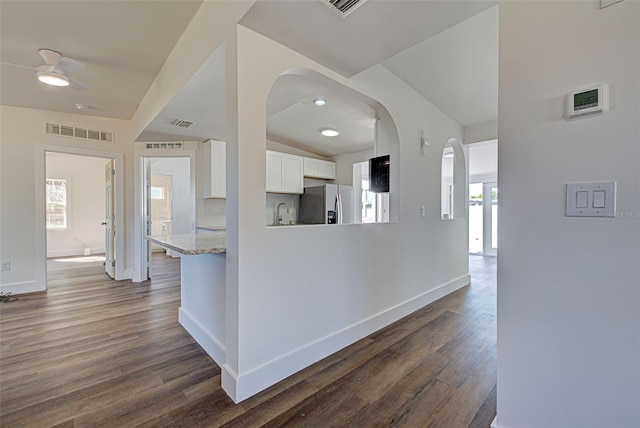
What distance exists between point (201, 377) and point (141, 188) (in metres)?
3.69

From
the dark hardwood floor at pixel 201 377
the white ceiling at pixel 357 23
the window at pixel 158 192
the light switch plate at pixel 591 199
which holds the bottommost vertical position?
the dark hardwood floor at pixel 201 377

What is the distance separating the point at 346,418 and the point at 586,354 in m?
1.18

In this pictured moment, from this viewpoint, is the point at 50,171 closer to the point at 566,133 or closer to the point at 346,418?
the point at 346,418

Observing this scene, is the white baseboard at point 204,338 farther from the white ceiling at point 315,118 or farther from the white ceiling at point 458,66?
the white ceiling at point 458,66

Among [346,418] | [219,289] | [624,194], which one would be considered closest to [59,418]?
[219,289]

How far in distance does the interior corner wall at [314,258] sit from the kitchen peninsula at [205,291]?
1.24 ft

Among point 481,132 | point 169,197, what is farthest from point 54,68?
point 169,197

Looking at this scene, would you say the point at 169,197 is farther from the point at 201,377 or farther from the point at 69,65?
the point at 201,377

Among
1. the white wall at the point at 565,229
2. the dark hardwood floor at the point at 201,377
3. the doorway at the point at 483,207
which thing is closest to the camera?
the white wall at the point at 565,229

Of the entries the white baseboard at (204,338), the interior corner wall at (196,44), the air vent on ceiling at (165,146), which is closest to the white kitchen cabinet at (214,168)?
the air vent on ceiling at (165,146)

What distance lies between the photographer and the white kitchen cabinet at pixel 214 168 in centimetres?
427

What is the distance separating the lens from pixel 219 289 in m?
2.10

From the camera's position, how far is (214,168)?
4.27 metres

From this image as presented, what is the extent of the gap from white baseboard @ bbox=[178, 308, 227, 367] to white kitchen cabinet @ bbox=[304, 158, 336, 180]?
3315 millimetres
